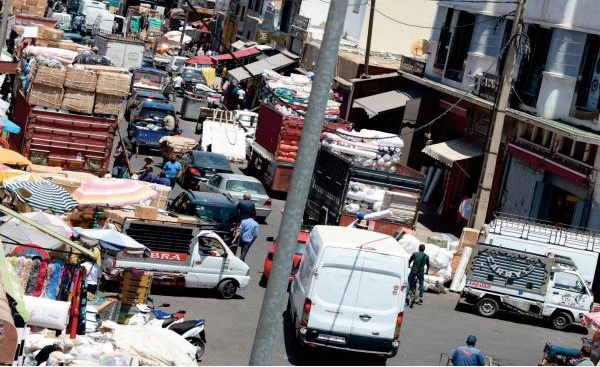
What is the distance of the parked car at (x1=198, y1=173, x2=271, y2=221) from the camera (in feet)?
106

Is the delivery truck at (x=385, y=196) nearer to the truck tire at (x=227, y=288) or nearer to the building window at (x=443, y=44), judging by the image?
the truck tire at (x=227, y=288)

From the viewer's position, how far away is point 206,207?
28922mm

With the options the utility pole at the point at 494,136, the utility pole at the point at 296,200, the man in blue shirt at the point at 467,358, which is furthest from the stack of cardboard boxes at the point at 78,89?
the utility pole at the point at 296,200

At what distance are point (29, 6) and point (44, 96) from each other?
3597 cm

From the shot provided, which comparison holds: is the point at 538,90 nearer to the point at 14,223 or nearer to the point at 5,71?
the point at 5,71

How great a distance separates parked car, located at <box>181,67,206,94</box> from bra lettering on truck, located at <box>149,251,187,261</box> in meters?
35.7

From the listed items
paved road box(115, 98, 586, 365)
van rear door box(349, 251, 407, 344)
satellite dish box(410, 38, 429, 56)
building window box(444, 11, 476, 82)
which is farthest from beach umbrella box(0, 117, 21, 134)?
satellite dish box(410, 38, 429, 56)

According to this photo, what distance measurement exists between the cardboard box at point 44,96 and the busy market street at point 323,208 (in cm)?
6

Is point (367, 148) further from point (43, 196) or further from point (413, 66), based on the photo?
point (413, 66)

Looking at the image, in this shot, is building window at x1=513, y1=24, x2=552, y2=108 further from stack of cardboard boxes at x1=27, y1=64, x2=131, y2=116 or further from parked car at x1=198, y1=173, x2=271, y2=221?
stack of cardboard boxes at x1=27, y1=64, x2=131, y2=116

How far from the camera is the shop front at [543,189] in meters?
31.6

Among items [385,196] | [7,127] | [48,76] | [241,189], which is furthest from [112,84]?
[385,196]

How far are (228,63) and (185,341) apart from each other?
53.1 m

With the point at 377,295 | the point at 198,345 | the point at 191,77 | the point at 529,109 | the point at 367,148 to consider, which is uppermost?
the point at 529,109
